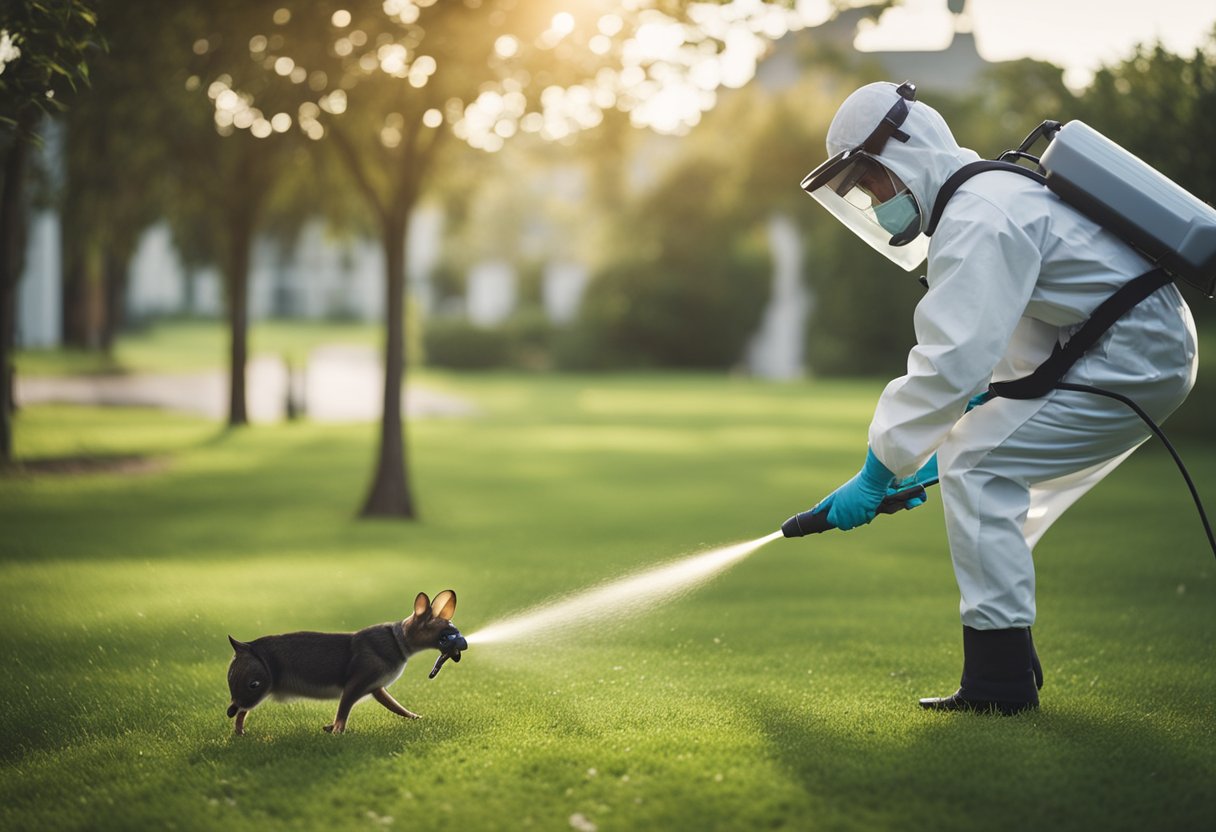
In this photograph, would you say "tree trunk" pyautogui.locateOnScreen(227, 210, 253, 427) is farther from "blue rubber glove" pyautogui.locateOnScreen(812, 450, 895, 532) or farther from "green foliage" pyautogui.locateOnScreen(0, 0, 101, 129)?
"blue rubber glove" pyautogui.locateOnScreen(812, 450, 895, 532)

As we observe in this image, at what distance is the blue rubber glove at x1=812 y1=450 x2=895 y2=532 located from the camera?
4367 millimetres

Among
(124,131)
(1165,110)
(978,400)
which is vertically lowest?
→ (978,400)

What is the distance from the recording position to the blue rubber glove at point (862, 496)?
4.37 meters

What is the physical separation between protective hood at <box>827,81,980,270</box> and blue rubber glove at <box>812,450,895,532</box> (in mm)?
1020

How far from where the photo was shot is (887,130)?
4445 mm

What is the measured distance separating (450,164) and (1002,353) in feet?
46.3

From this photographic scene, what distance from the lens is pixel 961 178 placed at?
4414 millimetres

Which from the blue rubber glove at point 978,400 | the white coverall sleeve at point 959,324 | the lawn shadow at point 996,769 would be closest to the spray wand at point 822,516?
the white coverall sleeve at point 959,324

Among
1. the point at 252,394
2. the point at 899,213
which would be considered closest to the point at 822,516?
the point at 899,213

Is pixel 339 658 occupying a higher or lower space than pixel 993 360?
lower

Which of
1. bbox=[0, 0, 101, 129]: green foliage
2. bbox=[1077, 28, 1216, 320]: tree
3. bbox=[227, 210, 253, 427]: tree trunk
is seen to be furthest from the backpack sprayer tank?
bbox=[227, 210, 253, 427]: tree trunk

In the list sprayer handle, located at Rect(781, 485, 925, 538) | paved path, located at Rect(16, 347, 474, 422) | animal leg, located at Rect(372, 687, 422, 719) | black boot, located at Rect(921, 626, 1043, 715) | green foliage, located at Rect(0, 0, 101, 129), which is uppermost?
green foliage, located at Rect(0, 0, 101, 129)

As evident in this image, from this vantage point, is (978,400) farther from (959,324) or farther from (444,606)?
(444,606)

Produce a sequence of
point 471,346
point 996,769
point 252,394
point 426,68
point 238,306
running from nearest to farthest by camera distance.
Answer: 1. point 996,769
2. point 426,68
3. point 238,306
4. point 252,394
5. point 471,346
